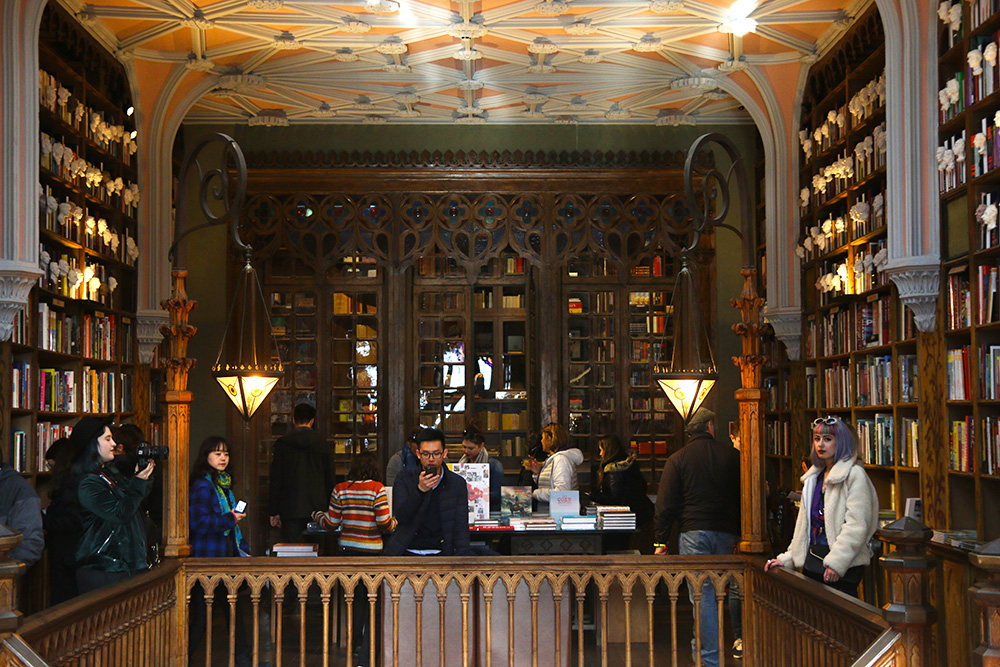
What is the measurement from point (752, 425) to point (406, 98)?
18.1 ft

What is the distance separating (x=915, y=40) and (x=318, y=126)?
6184mm

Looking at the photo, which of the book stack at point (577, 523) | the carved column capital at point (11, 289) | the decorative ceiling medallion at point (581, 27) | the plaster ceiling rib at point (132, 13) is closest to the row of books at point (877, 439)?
the book stack at point (577, 523)

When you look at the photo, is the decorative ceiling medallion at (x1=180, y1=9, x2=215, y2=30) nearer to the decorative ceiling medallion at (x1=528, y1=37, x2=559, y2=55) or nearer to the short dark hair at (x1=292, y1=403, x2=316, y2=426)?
the decorative ceiling medallion at (x1=528, y1=37, x2=559, y2=55)

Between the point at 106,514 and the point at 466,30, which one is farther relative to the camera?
the point at 466,30

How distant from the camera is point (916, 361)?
273 inches

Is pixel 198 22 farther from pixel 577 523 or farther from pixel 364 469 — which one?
pixel 577 523

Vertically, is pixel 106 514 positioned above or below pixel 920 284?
below

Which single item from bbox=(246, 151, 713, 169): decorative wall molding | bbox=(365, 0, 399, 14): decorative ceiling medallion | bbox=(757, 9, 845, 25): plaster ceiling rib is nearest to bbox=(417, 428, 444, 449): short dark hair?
bbox=(365, 0, 399, 14): decorative ceiling medallion

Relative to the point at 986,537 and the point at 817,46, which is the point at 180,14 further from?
the point at 986,537

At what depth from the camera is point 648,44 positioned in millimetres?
8367

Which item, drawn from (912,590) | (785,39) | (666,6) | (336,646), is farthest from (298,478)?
(912,590)

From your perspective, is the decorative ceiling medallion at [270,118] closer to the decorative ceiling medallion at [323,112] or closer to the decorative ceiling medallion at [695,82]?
the decorative ceiling medallion at [323,112]

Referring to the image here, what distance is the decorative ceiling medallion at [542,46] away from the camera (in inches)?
326

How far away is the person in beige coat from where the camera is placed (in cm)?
477
